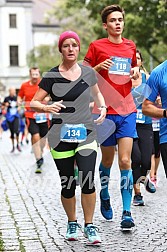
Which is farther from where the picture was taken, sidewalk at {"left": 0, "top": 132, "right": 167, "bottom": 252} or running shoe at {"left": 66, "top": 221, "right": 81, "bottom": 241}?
running shoe at {"left": 66, "top": 221, "right": 81, "bottom": 241}

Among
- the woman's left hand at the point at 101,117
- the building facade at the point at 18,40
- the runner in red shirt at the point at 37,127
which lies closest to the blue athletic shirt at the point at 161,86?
the woman's left hand at the point at 101,117

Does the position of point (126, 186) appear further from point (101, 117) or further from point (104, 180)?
point (101, 117)

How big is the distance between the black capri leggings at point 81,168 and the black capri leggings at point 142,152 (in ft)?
7.67

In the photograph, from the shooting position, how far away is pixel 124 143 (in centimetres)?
682

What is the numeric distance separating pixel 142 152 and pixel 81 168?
260 centimetres

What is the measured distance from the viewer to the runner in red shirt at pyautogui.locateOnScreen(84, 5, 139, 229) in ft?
22.4

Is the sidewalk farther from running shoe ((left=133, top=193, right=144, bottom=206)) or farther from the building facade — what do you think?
the building facade

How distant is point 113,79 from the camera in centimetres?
695

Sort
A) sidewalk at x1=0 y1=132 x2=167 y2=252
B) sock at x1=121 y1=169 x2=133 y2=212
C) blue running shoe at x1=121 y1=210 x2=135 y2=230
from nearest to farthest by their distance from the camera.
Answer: sidewalk at x1=0 y1=132 x2=167 y2=252 < blue running shoe at x1=121 y1=210 x2=135 y2=230 < sock at x1=121 y1=169 x2=133 y2=212

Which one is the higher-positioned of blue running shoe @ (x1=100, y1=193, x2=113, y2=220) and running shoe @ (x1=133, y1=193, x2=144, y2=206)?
blue running shoe @ (x1=100, y1=193, x2=113, y2=220)

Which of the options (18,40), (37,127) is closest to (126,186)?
(37,127)

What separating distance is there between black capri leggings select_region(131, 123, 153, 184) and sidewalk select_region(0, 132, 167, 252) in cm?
40

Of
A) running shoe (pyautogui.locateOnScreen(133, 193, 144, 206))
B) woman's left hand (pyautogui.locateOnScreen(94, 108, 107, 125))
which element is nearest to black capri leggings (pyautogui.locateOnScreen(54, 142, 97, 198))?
woman's left hand (pyautogui.locateOnScreen(94, 108, 107, 125))

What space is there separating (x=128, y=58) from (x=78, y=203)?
7.88 feet
